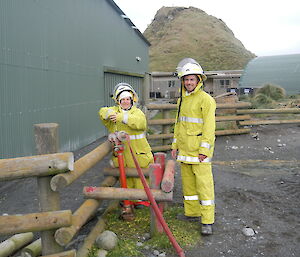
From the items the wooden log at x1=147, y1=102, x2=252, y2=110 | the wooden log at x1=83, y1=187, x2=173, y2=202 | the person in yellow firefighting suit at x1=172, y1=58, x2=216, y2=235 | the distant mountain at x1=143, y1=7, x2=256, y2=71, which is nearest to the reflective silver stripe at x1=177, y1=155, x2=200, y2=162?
the person in yellow firefighting suit at x1=172, y1=58, x2=216, y2=235

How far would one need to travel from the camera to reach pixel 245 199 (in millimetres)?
5098

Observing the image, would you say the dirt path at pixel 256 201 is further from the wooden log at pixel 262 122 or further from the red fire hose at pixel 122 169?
the wooden log at pixel 262 122

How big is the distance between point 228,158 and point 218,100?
22.0ft

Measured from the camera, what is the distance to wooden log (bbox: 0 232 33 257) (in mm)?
3275

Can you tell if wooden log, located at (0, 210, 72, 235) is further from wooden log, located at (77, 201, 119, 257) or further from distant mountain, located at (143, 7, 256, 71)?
distant mountain, located at (143, 7, 256, 71)

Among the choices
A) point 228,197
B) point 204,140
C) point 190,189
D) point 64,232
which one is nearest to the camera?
point 64,232

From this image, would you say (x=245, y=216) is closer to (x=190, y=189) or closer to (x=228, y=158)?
(x=190, y=189)

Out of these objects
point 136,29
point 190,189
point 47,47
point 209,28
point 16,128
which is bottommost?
point 190,189

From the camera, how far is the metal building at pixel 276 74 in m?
27.3

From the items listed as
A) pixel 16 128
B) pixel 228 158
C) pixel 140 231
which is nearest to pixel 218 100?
pixel 228 158

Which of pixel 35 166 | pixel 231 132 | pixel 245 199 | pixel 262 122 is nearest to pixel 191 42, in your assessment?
pixel 262 122

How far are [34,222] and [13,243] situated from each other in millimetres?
1067

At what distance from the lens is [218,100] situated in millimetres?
14523

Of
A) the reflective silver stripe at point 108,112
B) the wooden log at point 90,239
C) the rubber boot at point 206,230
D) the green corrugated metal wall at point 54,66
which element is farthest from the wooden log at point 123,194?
the green corrugated metal wall at point 54,66
